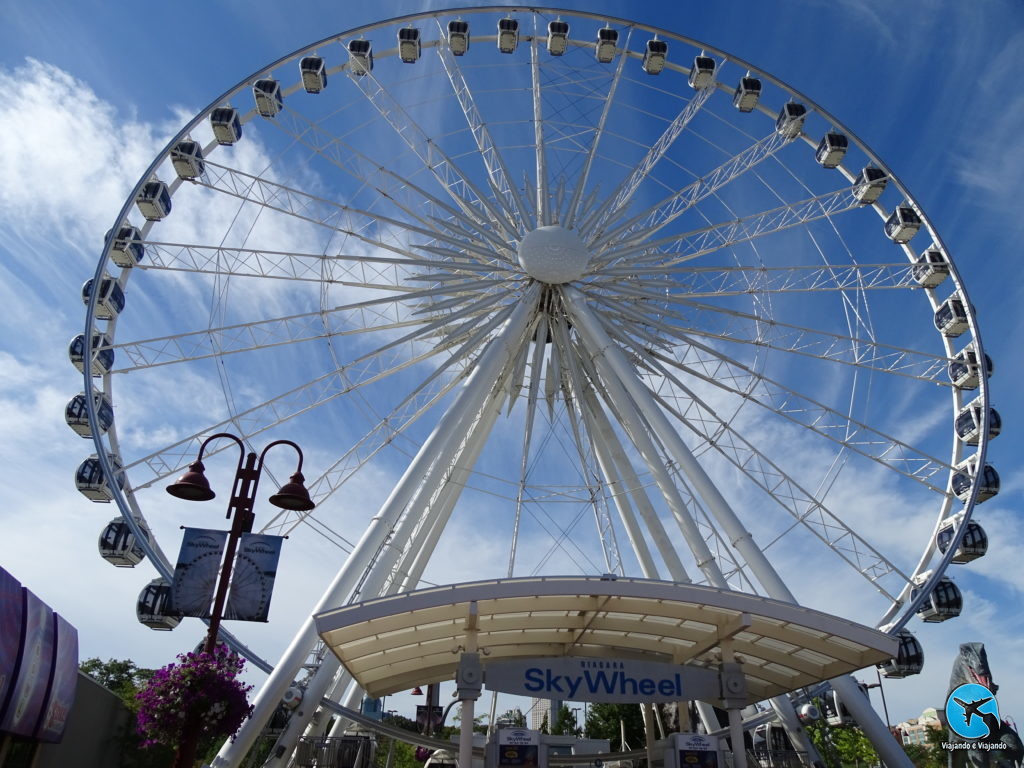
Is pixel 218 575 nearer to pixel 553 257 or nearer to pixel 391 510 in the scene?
pixel 391 510

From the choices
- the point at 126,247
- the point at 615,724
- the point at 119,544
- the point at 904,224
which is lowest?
the point at 119,544

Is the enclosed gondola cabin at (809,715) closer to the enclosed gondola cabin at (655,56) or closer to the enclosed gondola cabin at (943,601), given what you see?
the enclosed gondola cabin at (943,601)

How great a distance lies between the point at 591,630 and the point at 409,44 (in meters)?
17.9

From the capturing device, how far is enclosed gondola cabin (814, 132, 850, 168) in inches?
933

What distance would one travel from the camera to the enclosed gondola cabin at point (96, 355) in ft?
65.0

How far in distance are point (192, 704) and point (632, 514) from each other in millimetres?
13090

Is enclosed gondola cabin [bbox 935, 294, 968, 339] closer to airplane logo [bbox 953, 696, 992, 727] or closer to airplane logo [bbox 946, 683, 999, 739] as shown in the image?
airplane logo [bbox 946, 683, 999, 739]

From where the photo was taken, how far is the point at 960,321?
878 inches

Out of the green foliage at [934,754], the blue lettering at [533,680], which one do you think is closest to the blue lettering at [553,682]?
the blue lettering at [533,680]

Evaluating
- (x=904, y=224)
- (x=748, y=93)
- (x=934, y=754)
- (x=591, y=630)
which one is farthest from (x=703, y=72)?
(x=934, y=754)

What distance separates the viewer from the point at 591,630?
14.9 m

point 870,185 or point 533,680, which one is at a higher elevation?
point 870,185

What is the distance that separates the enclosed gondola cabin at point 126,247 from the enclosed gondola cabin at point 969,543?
74.0ft

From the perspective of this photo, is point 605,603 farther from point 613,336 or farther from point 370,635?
point 613,336
